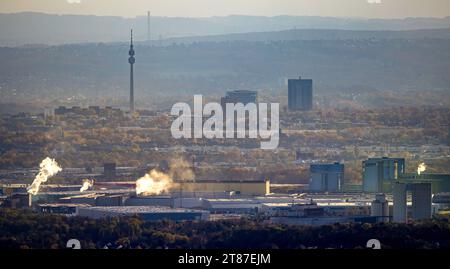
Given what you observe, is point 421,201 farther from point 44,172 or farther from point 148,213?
point 44,172

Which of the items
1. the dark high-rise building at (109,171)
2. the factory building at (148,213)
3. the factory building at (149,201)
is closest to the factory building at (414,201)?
the factory building at (148,213)

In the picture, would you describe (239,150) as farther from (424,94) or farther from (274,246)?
(274,246)

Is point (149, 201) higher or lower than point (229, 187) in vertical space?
lower

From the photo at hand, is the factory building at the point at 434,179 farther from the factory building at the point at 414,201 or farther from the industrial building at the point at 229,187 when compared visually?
the factory building at the point at 414,201

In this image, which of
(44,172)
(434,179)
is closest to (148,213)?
(434,179)

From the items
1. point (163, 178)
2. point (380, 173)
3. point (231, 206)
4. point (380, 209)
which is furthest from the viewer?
point (163, 178)

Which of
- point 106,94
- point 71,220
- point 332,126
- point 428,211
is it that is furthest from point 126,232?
point 106,94

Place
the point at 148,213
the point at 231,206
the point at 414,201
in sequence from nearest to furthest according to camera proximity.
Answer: the point at 148,213
the point at 414,201
the point at 231,206

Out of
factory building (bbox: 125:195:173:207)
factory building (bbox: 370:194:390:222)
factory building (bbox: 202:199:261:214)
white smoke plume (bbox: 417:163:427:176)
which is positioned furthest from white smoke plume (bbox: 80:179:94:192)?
factory building (bbox: 370:194:390:222)
